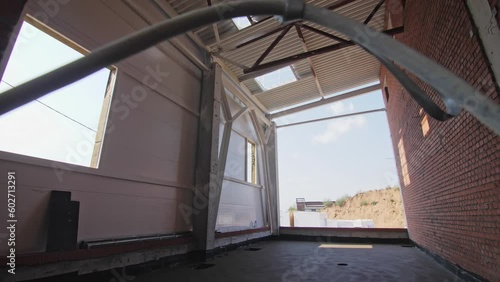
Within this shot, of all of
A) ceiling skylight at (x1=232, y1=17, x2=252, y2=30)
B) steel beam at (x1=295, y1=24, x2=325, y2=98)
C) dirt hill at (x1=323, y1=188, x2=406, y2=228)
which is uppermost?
ceiling skylight at (x1=232, y1=17, x2=252, y2=30)

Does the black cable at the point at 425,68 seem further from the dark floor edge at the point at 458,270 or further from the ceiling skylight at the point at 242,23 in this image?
the ceiling skylight at the point at 242,23

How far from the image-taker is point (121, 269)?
133 inches

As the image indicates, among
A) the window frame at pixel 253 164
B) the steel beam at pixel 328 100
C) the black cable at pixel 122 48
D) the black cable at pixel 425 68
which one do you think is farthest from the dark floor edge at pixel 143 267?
the steel beam at pixel 328 100

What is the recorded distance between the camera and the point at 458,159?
116 inches

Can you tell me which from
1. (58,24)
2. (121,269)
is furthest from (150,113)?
(121,269)

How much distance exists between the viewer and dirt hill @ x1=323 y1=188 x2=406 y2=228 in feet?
48.1

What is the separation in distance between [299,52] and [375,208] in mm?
14137

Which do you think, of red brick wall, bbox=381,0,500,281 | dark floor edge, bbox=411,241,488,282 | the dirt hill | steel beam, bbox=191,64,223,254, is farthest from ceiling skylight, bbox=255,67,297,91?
the dirt hill

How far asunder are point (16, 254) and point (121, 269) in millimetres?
1291

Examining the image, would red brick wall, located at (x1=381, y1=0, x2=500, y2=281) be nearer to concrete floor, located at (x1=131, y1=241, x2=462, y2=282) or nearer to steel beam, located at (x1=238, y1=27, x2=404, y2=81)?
concrete floor, located at (x1=131, y1=241, x2=462, y2=282)

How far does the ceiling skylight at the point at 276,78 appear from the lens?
24.6ft

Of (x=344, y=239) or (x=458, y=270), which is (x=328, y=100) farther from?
(x=458, y=270)

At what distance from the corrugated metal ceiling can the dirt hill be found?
33.1 ft

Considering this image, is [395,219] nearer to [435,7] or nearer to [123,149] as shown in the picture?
[435,7]
